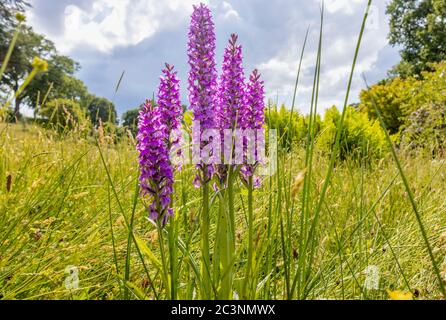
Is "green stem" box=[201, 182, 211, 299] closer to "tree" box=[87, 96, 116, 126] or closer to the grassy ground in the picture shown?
the grassy ground

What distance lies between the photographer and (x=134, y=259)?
2.29 metres

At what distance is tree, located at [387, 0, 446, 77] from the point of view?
24.5 m

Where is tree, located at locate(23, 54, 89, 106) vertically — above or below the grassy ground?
above

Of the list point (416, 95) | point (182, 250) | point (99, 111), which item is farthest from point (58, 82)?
point (182, 250)

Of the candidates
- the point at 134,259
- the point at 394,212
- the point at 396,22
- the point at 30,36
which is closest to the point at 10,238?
the point at 134,259

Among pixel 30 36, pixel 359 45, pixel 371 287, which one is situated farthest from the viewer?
pixel 30 36

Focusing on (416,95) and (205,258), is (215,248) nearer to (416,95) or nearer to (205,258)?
(205,258)

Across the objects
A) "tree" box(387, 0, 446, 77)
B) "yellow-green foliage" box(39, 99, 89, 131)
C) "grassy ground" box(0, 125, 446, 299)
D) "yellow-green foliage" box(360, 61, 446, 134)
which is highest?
"tree" box(387, 0, 446, 77)

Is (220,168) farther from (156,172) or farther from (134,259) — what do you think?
(134,259)

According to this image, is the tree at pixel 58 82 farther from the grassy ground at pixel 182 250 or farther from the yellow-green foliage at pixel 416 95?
the grassy ground at pixel 182 250

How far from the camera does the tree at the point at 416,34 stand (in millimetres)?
24531

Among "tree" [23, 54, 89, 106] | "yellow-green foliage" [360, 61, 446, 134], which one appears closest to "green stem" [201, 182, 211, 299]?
"yellow-green foliage" [360, 61, 446, 134]

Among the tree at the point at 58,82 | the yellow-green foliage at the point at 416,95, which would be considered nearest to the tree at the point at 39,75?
the tree at the point at 58,82
